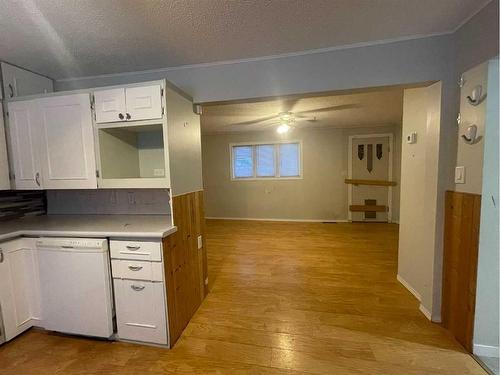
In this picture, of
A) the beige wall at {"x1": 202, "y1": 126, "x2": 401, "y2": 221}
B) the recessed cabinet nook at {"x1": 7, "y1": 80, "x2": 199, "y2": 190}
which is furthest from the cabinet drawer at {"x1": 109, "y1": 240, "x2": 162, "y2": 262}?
the beige wall at {"x1": 202, "y1": 126, "x2": 401, "y2": 221}

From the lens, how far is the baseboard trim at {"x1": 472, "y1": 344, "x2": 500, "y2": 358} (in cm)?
158

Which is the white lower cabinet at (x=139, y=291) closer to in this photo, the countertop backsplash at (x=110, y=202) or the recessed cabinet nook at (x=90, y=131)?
the recessed cabinet nook at (x=90, y=131)

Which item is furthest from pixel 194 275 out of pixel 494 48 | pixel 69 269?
pixel 494 48

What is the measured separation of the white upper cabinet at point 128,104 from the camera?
175 centimetres

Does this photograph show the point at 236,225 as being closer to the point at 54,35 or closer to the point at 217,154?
the point at 217,154

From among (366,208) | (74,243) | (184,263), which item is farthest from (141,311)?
(366,208)

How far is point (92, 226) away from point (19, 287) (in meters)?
0.77

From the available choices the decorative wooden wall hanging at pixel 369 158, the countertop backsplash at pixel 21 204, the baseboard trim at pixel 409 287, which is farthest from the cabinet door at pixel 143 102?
the decorative wooden wall hanging at pixel 369 158

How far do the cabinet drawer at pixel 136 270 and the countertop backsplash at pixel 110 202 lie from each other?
2.18 ft

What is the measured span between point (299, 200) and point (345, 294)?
331 cm

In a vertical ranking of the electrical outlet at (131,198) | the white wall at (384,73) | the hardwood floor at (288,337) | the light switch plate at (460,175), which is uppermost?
the white wall at (384,73)

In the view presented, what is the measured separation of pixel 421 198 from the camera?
2.19 metres

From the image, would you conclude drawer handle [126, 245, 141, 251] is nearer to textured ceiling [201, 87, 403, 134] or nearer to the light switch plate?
textured ceiling [201, 87, 403, 134]

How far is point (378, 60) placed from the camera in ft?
6.23
